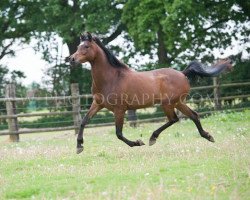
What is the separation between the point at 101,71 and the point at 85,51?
1.55ft

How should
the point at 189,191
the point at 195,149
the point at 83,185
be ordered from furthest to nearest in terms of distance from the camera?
the point at 195,149 → the point at 83,185 → the point at 189,191

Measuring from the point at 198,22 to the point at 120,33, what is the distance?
771 centimetres

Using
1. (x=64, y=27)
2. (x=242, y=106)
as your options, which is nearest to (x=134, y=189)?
(x=242, y=106)

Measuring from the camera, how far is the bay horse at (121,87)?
9766mm

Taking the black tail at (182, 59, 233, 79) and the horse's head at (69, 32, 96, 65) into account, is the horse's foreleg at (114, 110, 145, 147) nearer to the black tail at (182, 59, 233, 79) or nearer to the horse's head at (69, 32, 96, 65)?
the horse's head at (69, 32, 96, 65)

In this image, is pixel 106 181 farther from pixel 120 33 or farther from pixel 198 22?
pixel 120 33

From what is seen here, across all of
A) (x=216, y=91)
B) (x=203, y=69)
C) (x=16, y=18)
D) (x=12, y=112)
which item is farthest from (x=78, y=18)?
(x=203, y=69)

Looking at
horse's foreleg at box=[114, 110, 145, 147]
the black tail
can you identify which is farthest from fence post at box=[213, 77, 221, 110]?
horse's foreleg at box=[114, 110, 145, 147]

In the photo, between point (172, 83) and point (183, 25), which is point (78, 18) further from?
point (172, 83)

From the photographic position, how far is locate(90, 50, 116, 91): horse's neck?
32.3ft

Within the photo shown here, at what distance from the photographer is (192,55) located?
27.9 meters

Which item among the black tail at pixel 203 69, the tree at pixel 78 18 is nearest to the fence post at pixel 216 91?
the tree at pixel 78 18

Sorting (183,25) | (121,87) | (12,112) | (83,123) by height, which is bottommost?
(83,123)

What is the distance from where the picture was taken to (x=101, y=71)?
9891 mm
